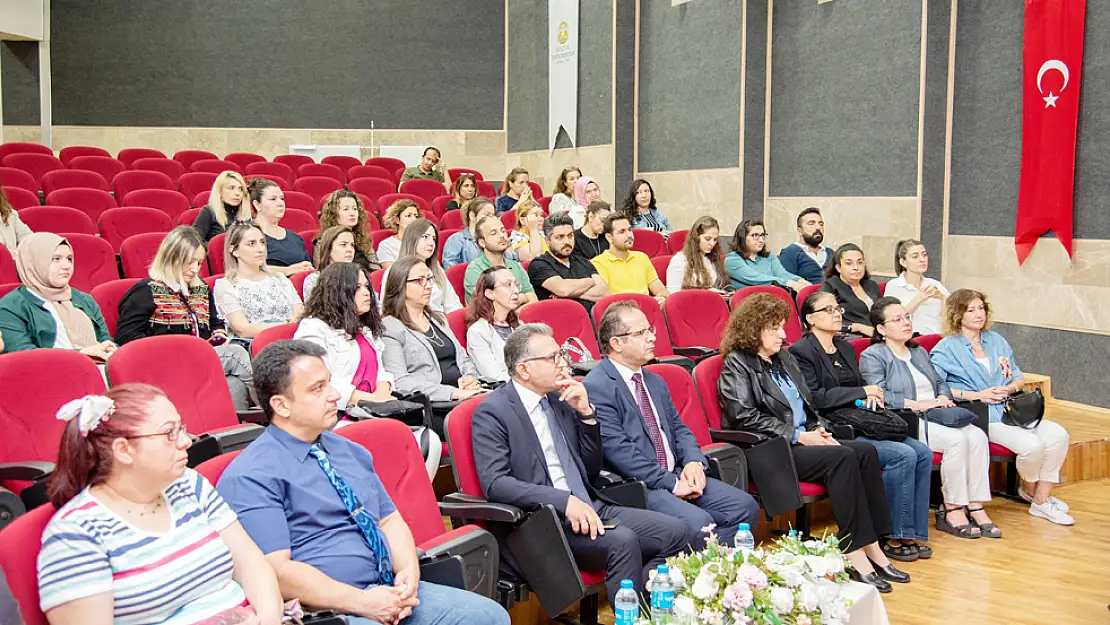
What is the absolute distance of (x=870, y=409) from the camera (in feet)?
13.0

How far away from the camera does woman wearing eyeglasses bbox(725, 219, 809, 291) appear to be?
5.61 m

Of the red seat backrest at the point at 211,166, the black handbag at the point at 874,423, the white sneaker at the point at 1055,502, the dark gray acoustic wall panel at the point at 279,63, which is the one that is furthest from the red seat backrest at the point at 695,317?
the dark gray acoustic wall panel at the point at 279,63

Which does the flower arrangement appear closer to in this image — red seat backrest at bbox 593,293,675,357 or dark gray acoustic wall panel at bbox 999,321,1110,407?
red seat backrest at bbox 593,293,675,357

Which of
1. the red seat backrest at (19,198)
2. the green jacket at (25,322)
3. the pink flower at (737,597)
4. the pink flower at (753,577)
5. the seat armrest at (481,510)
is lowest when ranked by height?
the seat armrest at (481,510)

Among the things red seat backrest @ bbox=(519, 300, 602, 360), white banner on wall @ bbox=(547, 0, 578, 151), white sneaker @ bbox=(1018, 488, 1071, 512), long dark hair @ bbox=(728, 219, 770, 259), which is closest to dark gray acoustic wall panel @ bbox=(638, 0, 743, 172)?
white banner on wall @ bbox=(547, 0, 578, 151)

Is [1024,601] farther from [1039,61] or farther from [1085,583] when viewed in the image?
[1039,61]

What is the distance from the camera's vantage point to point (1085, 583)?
350 cm

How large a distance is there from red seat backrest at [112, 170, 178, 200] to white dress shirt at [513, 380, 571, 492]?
5.15 metres

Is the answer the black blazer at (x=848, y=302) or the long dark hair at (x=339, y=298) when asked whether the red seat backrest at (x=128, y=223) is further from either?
the black blazer at (x=848, y=302)

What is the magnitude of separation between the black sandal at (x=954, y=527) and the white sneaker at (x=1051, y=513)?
0.40 metres

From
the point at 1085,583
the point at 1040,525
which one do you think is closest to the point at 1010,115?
the point at 1040,525

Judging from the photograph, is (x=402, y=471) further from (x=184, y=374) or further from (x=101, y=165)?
(x=101, y=165)

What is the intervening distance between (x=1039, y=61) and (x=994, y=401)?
7.64 ft

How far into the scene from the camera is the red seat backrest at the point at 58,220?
5551 millimetres
